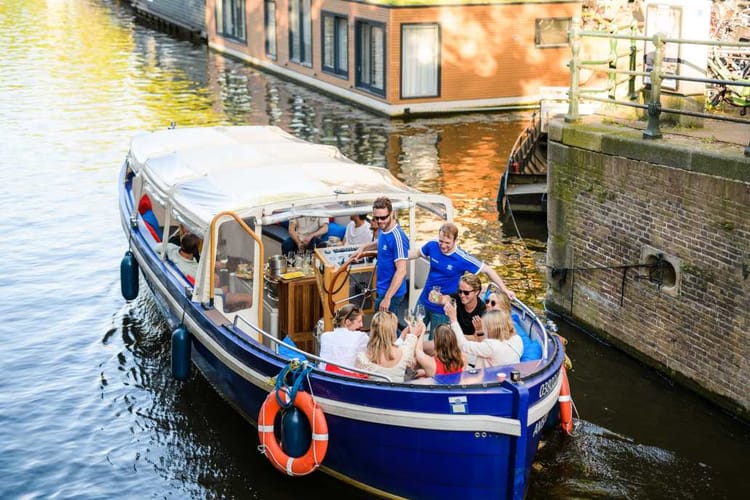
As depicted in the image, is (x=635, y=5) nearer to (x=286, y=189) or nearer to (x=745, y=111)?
(x=745, y=111)

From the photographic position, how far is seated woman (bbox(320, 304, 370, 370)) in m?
10.2

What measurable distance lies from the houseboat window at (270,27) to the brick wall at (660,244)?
2504 cm

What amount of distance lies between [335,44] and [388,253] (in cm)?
2244

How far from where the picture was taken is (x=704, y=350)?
12.0 m

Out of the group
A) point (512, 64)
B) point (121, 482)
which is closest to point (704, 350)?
point (121, 482)

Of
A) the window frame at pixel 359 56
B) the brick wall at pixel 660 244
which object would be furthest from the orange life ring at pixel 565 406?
the window frame at pixel 359 56

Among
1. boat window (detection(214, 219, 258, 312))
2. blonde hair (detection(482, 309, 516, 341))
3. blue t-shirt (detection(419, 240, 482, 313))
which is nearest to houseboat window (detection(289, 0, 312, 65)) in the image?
boat window (detection(214, 219, 258, 312))

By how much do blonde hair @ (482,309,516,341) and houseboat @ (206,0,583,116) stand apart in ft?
66.9

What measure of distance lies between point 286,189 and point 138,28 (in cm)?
4251

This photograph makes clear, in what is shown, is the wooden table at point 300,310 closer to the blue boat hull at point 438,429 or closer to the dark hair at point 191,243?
the blue boat hull at point 438,429

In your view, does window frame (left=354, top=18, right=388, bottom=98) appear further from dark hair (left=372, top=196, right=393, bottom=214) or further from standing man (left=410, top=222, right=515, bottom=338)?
standing man (left=410, top=222, right=515, bottom=338)

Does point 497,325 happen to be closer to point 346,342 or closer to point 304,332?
point 346,342

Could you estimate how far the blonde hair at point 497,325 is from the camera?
10.0 meters

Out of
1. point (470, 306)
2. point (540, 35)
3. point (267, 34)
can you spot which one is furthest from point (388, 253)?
point (267, 34)
